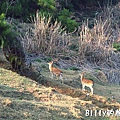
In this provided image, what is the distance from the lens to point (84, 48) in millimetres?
17391

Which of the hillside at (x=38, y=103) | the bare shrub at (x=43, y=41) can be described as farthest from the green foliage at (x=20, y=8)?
the hillside at (x=38, y=103)

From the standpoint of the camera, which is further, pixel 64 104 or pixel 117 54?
pixel 117 54

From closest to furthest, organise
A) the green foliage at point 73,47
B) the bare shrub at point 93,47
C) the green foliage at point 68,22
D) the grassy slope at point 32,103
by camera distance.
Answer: the grassy slope at point 32,103 < the bare shrub at point 93,47 < the green foliage at point 73,47 < the green foliage at point 68,22

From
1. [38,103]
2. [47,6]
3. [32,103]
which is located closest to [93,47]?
[47,6]

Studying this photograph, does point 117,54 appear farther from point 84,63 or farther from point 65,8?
point 65,8

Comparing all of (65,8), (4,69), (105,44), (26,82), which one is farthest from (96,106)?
(65,8)

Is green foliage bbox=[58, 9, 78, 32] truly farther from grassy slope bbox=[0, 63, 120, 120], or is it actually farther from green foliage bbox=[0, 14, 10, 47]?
grassy slope bbox=[0, 63, 120, 120]

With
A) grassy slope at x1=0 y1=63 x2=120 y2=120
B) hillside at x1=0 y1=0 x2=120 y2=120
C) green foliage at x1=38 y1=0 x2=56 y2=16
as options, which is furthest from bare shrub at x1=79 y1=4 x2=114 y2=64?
grassy slope at x1=0 y1=63 x2=120 y2=120

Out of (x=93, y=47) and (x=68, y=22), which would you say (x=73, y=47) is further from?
(x=68, y=22)

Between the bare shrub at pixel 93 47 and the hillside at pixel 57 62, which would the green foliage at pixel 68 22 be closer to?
the hillside at pixel 57 62

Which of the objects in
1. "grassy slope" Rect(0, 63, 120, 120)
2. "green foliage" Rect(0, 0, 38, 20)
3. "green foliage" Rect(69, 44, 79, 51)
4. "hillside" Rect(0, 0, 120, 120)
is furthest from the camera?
"green foliage" Rect(0, 0, 38, 20)

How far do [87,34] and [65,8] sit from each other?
6248 millimetres

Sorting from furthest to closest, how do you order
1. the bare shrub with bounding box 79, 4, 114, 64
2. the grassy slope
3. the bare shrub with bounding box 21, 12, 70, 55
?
the bare shrub with bounding box 79, 4, 114, 64 → the bare shrub with bounding box 21, 12, 70, 55 → the grassy slope

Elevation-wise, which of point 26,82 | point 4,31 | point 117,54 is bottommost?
point 117,54
